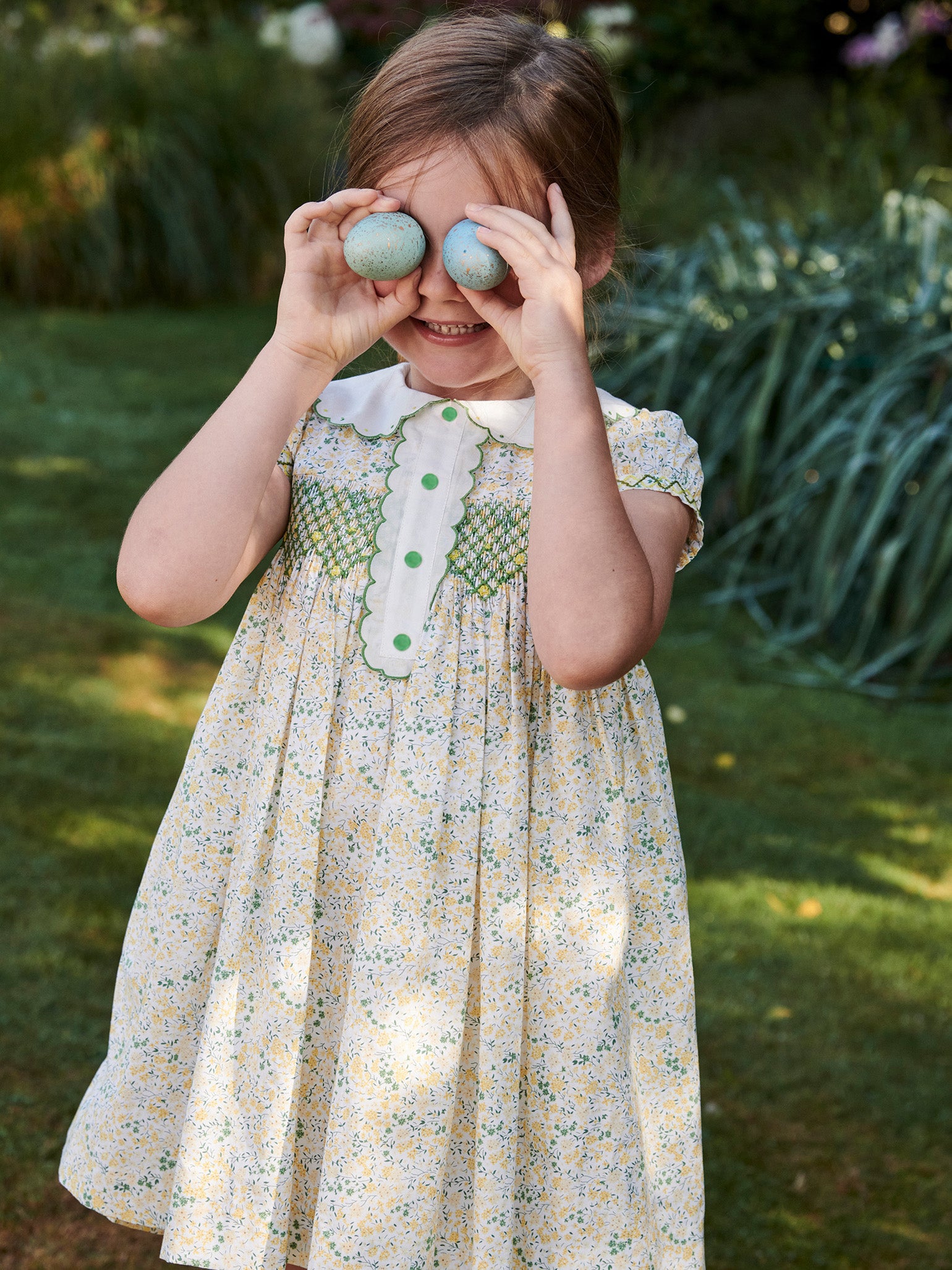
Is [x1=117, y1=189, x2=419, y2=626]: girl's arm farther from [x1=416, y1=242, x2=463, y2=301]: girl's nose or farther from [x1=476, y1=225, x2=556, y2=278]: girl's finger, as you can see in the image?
[x1=476, y1=225, x2=556, y2=278]: girl's finger

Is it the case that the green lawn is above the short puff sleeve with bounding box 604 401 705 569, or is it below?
below

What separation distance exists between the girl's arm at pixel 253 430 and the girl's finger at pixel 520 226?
12cm

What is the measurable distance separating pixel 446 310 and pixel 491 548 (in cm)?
29

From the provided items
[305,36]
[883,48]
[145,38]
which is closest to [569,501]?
[145,38]

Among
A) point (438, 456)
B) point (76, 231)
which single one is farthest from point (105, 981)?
point (76, 231)

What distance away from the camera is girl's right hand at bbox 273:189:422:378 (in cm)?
155

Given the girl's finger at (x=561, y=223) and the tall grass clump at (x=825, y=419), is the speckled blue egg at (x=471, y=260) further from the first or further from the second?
the tall grass clump at (x=825, y=419)

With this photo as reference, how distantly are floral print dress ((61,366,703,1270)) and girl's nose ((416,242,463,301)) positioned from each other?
166mm

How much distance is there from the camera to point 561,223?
60.1 inches

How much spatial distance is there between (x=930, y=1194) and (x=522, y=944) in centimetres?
135

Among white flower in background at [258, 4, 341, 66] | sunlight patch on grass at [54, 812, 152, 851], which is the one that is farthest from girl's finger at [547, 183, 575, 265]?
white flower in background at [258, 4, 341, 66]

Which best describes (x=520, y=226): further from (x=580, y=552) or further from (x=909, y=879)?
(x=909, y=879)

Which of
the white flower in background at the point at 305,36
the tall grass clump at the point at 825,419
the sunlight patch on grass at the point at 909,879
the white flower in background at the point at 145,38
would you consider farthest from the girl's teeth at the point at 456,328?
the white flower in background at the point at 305,36

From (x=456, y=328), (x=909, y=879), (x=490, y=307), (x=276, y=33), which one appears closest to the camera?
(x=490, y=307)
